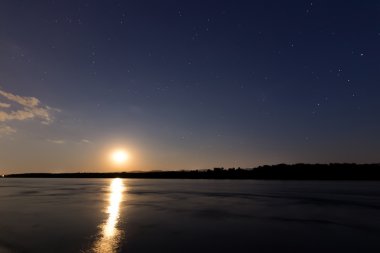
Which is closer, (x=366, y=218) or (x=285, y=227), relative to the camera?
(x=285, y=227)

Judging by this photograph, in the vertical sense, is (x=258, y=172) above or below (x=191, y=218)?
above

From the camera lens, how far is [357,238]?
1437 cm

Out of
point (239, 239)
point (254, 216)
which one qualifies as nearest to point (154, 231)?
point (239, 239)

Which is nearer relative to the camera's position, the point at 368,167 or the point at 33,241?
the point at 33,241

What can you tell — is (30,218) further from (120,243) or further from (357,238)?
(357,238)

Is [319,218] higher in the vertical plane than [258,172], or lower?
lower

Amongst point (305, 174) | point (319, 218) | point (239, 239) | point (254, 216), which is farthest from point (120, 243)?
point (305, 174)

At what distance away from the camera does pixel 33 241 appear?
43.7ft

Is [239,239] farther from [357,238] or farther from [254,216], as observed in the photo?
[254,216]

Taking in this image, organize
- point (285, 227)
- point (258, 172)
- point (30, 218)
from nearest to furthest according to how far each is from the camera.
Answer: point (285, 227)
point (30, 218)
point (258, 172)

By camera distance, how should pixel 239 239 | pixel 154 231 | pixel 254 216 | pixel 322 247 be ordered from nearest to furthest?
pixel 322 247, pixel 239 239, pixel 154 231, pixel 254 216

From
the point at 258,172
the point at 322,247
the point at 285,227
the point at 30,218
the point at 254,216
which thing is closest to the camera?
the point at 322,247

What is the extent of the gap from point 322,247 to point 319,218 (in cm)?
870

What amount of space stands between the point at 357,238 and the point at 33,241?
44.6ft
